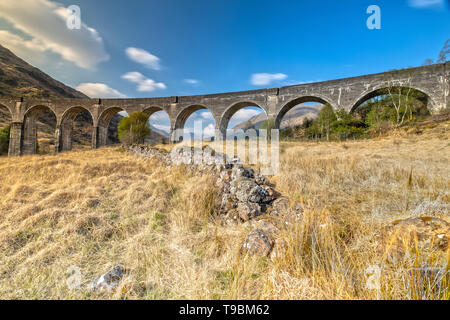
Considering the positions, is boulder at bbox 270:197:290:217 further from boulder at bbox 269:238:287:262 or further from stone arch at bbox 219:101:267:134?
stone arch at bbox 219:101:267:134

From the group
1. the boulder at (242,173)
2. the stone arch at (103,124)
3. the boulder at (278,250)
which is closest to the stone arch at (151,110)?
the stone arch at (103,124)

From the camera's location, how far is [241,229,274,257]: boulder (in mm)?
1667

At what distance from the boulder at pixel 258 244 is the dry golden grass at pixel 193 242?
79 mm

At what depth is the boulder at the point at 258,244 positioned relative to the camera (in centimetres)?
167

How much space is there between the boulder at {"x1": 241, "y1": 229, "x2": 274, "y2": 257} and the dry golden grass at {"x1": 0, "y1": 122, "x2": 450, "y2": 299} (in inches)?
3.1

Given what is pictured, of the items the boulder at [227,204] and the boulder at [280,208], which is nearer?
the boulder at [280,208]

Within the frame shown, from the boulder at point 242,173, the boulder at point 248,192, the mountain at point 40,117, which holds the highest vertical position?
the mountain at point 40,117

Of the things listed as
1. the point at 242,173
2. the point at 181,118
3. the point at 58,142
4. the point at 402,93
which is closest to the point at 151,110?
the point at 181,118

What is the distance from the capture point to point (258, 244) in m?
1.72

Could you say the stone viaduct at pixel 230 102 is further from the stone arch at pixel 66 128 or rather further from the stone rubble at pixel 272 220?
the stone rubble at pixel 272 220

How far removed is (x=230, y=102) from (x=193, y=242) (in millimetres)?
17617

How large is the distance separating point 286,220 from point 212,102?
18.3 m

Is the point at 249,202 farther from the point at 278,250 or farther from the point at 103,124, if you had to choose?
the point at 103,124

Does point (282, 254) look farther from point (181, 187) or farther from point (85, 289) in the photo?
point (181, 187)
